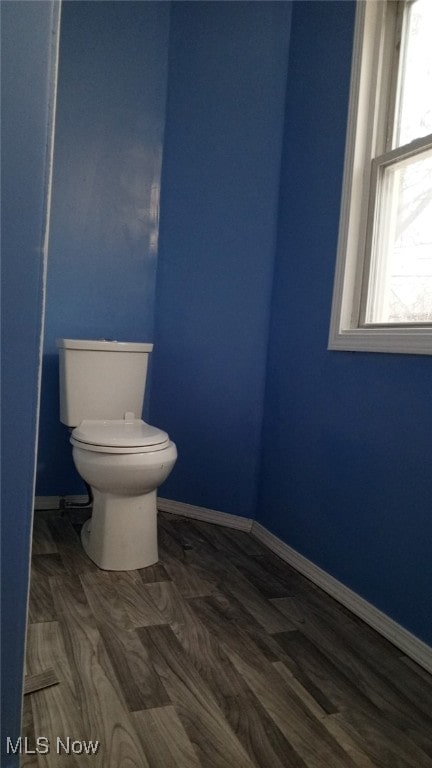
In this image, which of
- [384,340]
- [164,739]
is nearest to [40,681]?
[164,739]

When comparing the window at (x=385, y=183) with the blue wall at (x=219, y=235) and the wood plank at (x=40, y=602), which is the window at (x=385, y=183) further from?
the wood plank at (x=40, y=602)

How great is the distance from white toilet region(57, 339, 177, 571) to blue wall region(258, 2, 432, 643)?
1.76ft

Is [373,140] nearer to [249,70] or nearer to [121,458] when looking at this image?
[249,70]

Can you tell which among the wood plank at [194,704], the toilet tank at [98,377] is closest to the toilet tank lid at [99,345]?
the toilet tank at [98,377]

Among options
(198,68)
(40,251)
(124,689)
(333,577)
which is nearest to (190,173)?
(198,68)

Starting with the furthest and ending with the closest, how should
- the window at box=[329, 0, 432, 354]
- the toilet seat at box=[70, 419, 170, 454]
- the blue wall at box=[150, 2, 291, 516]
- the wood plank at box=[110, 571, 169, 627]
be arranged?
the blue wall at box=[150, 2, 291, 516], the toilet seat at box=[70, 419, 170, 454], the window at box=[329, 0, 432, 354], the wood plank at box=[110, 571, 169, 627]

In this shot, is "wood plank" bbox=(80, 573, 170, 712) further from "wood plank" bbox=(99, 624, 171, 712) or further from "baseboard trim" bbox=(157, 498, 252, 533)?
"baseboard trim" bbox=(157, 498, 252, 533)

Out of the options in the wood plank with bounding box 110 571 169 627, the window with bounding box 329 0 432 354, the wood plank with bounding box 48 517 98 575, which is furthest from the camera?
the wood plank with bounding box 48 517 98 575

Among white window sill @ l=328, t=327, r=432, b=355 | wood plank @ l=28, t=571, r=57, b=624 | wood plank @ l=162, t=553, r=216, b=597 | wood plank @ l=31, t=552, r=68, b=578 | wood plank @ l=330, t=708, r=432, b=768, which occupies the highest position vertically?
white window sill @ l=328, t=327, r=432, b=355

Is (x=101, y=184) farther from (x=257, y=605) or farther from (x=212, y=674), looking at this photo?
(x=212, y=674)

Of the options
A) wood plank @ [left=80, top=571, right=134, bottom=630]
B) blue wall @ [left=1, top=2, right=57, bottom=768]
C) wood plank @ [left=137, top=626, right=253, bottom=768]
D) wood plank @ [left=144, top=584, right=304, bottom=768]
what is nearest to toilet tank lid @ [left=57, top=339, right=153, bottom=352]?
wood plank @ [left=80, top=571, right=134, bottom=630]

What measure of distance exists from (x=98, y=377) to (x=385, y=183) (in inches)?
51.6

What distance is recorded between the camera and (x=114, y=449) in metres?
1.69

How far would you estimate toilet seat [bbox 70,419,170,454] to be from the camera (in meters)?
1.70
